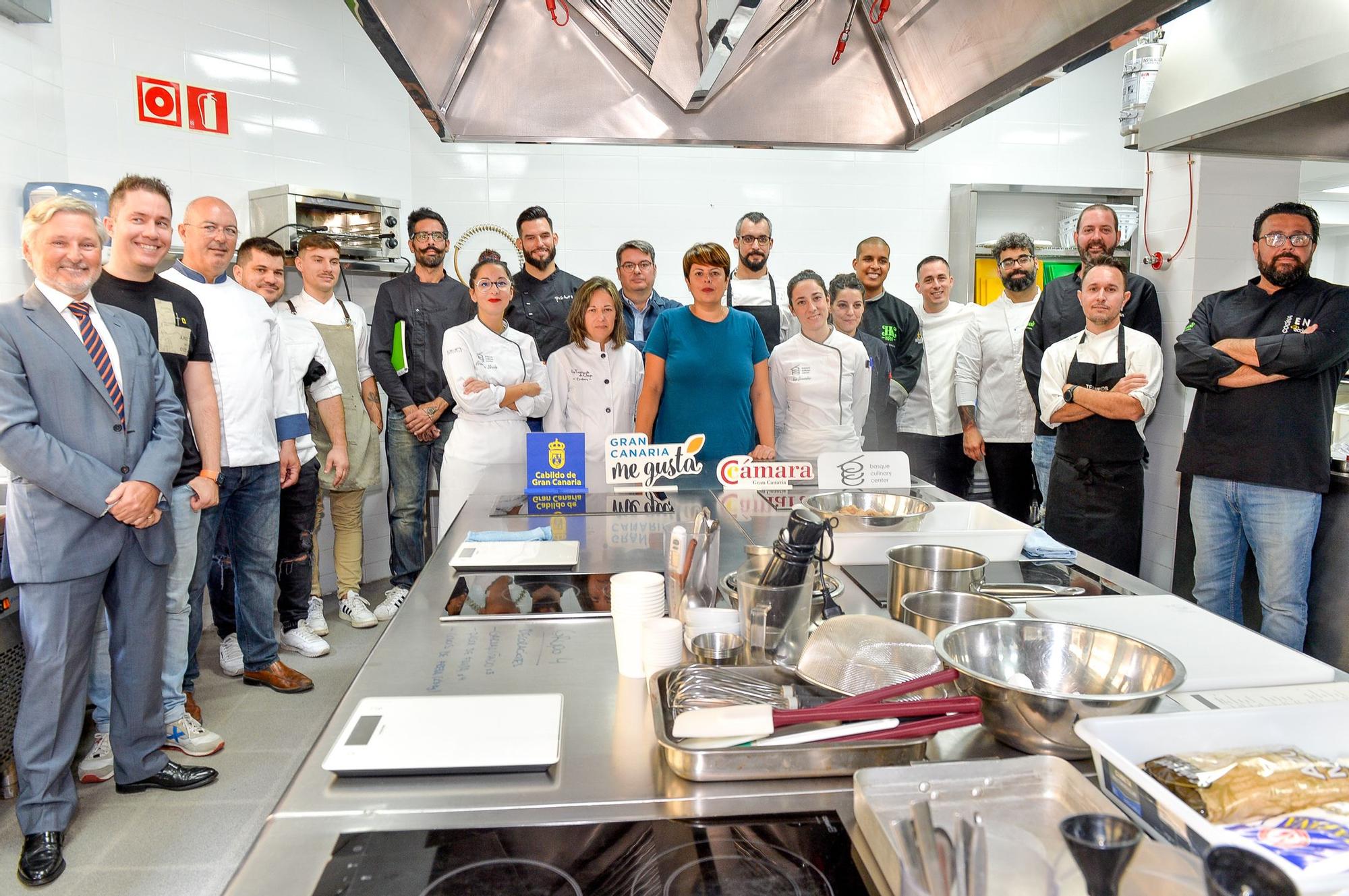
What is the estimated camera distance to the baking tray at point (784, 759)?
2.99ft

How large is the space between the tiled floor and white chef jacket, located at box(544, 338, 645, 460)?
1.30 metres

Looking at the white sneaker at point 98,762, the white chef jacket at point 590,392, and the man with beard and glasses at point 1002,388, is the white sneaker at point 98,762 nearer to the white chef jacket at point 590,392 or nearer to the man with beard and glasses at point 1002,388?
the white chef jacket at point 590,392

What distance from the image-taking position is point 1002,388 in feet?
14.0

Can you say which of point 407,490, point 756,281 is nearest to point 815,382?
point 756,281

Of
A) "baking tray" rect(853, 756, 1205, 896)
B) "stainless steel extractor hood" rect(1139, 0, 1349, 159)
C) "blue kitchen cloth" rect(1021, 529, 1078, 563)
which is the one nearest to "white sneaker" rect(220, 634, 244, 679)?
"blue kitchen cloth" rect(1021, 529, 1078, 563)

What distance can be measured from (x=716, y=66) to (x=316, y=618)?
330 centimetres

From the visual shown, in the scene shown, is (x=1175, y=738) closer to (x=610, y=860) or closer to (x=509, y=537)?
(x=610, y=860)

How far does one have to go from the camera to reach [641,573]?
125 cm

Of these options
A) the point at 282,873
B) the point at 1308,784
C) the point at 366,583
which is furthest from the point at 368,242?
the point at 1308,784

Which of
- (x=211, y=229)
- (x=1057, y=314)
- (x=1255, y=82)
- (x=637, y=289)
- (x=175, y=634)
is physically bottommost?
(x=175, y=634)

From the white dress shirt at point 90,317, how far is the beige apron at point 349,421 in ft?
5.57

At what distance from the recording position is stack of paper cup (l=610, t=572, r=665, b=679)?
1.20 meters

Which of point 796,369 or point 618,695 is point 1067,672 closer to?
point 618,695

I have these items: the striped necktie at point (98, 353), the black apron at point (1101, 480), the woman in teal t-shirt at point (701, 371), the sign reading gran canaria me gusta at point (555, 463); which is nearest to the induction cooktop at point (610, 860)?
the sign reading gran canaria me gusta at point (555, 463)
